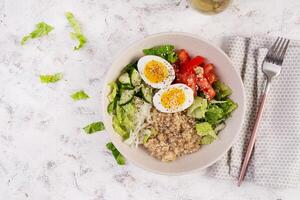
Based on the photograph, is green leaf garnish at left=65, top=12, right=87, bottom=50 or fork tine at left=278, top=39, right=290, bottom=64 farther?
green leaf garnish at left=65, top=12, right=87, bottom=50

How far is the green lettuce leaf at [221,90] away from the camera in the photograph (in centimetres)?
204

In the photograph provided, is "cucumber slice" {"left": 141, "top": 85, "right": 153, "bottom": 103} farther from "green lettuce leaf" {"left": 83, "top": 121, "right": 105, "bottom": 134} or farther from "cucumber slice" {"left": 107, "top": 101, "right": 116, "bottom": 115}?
"green lettuce leaf" {"left": 83, "top": 121, "right": 105, "bottom": 134}

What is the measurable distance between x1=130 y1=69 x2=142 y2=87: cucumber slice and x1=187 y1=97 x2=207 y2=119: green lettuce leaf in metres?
0.25

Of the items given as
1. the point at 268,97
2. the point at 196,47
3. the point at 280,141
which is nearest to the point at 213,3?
the point at 196,47

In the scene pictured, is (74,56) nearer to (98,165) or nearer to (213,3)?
(98,165)

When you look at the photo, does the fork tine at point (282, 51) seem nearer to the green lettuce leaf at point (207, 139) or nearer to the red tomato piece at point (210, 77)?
the red tomato piece at point (210, 77)

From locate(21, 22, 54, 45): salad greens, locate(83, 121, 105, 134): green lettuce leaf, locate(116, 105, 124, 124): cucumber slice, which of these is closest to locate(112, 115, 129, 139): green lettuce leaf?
locate(116, 105, 124, 124): cucumber slice

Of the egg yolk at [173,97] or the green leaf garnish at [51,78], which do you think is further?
the green leaf garnish at [51,78]

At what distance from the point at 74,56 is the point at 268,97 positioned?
2.90 feet

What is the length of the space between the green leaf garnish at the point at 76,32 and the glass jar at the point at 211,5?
1.71 ft

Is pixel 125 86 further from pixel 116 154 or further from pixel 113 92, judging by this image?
pixel 116 154

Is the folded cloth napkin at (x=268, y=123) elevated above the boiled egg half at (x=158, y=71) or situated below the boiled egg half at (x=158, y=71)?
below

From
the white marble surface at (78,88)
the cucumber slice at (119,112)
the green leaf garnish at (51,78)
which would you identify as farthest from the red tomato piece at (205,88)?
the green leaf garnish at (51,78)

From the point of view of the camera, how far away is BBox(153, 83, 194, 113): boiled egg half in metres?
2.02
